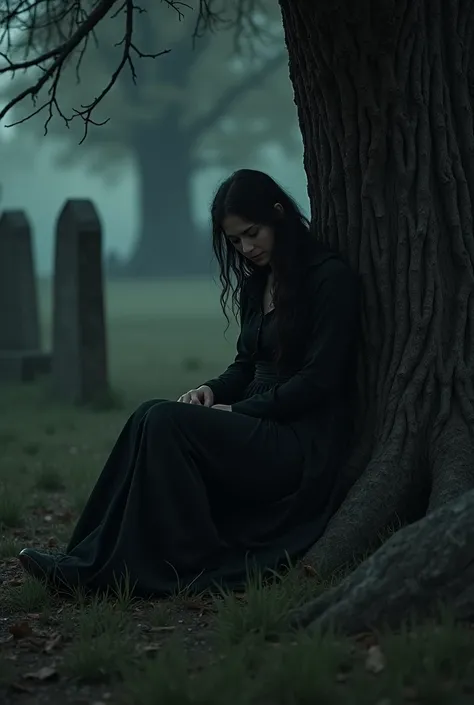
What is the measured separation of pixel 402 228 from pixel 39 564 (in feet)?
6.77

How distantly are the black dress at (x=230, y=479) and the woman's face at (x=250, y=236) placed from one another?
0.21m

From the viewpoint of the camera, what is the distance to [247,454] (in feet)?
17.4

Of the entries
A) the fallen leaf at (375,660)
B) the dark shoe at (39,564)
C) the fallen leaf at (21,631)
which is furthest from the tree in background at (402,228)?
the fallen leaf at (375,660)

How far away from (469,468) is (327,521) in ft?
2.10

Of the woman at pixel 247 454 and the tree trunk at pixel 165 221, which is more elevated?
the tree trunk at pixel 165 221

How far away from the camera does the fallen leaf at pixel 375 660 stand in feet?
12.2

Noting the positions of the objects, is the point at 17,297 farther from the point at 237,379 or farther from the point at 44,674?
the point at 44,674

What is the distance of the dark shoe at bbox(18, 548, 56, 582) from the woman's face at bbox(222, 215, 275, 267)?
1528mm

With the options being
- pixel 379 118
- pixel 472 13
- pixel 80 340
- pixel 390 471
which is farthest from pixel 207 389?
pixel 80 340

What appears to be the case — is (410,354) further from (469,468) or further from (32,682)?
(32,682)

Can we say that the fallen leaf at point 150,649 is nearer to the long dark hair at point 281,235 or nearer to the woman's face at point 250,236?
the long dark hair at point 281,235

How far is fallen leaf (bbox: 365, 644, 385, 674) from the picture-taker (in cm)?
371

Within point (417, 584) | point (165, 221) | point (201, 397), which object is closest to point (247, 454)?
point (201, 397)

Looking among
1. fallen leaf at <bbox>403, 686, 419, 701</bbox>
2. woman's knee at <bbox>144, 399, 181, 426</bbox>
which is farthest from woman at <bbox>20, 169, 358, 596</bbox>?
fallen leaf at <bbox>403, 686, 419, 701</bbox>
